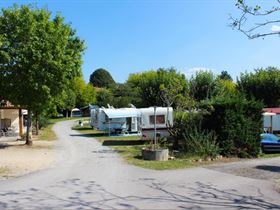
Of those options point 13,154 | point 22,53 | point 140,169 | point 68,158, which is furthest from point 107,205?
point 22,53

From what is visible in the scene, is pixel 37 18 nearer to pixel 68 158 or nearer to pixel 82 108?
pixel 68 158

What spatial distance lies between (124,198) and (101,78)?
126 meters

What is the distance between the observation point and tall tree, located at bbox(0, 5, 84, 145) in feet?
85.5

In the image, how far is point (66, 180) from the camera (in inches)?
542

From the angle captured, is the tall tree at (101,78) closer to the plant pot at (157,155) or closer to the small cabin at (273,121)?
the small cabin at (273,121)

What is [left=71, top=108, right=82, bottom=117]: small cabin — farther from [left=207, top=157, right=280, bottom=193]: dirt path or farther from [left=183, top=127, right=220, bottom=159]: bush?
[left=207, top=157, right=280, bottom=193]: dirt path

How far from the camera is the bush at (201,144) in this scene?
19719 mm

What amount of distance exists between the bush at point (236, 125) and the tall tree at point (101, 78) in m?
113

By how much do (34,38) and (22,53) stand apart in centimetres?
115

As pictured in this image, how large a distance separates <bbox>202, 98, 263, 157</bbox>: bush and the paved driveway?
4.95 meters

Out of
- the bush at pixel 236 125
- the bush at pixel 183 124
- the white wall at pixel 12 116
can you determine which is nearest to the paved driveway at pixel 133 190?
the bush at pixel 236 125

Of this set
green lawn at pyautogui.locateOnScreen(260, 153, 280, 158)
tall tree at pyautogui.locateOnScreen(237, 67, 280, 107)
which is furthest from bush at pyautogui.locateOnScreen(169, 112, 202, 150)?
tall tree at pyautogui.locateOnScreen(237, 67, 280, 107)

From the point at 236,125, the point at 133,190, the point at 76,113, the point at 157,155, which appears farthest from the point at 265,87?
the point at 76,113

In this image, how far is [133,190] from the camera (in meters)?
11.9
